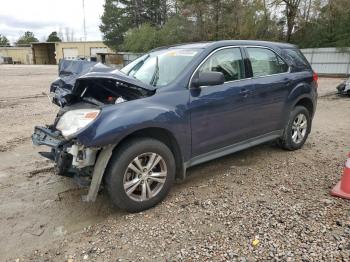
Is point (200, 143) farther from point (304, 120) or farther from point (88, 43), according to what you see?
point (88, 43)

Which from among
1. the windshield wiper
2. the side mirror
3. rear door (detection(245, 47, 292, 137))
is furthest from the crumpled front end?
rear door (detection(245, 47, 292, 137))

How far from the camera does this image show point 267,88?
4.57m

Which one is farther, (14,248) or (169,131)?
(169,131)

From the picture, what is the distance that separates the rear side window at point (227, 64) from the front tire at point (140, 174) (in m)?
1.25

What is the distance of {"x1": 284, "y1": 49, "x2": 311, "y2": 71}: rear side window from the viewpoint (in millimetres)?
5152

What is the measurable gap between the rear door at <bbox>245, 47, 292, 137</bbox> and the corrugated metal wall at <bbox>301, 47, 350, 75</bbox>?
63.6ft

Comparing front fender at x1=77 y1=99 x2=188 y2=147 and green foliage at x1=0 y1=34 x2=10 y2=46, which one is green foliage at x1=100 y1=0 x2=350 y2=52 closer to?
front fender at x1=77 y1=99 x2=188 y2=147

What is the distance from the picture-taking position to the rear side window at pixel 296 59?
203 inches

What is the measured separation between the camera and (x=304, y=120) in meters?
5.45

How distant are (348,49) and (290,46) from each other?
19.2 metres

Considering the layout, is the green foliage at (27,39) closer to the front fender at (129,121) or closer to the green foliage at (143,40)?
the green foliage at (143,40)

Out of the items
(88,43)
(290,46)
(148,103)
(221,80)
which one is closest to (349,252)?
(221,80)

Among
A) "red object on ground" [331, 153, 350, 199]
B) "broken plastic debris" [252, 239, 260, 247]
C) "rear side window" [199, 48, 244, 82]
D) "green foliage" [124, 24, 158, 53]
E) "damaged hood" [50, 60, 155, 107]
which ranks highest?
"green foliage" [124, 24, 158, 53]

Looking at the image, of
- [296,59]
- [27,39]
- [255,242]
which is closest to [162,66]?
[255,242]
